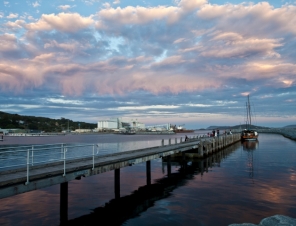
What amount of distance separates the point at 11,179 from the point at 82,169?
383cm

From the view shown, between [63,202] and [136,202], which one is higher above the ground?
[63,202]

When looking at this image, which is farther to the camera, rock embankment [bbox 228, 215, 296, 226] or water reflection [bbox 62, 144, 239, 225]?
water reflection [bbox 62, 144, 239, 225]

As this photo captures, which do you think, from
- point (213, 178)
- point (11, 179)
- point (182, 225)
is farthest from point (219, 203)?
point (11, 179)

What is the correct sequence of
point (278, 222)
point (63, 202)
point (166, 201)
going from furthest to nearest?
1. point (166, 201)
2. point (63, 202)
3. point (278, 222)

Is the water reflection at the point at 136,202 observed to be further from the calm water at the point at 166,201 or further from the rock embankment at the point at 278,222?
the rock embankment at the point at 278,222

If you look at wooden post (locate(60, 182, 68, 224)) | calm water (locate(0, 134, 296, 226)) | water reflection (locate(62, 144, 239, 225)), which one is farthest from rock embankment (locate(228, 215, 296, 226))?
wooden post (locate(60, 182, 68, 224))

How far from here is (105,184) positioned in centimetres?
2166

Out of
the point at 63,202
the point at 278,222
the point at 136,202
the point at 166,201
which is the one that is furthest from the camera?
the point at 166,201

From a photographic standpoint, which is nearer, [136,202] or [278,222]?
[278,222]

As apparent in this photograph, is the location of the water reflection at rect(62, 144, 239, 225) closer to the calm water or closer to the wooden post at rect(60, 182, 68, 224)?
the calm water

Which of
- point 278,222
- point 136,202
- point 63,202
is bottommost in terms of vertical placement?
point 136,202

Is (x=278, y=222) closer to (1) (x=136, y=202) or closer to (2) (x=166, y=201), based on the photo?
(2) (x=166, y=201)

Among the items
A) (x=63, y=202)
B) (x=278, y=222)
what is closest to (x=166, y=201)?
(x=63, y=202)

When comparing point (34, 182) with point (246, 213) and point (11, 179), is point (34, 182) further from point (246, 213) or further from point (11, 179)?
point (246, 213)
